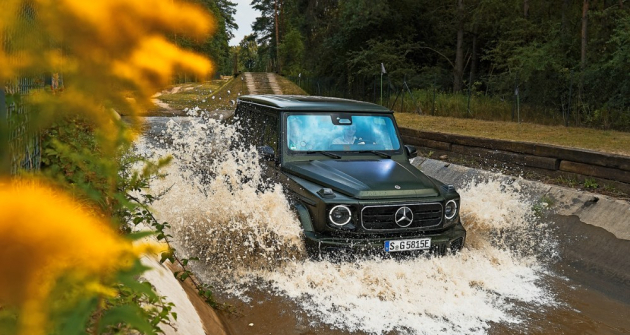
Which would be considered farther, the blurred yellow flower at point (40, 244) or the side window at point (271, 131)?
the side window at point (271, 131)

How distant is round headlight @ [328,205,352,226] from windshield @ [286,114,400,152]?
131 cm

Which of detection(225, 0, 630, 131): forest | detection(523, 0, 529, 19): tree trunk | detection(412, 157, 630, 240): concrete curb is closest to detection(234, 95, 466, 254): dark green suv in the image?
detection(412, 157, 630, 240): concrete curb

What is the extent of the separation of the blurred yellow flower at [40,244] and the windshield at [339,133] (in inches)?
228

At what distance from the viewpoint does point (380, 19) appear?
108 ft

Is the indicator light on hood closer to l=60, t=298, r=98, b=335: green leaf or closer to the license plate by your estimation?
the license plate

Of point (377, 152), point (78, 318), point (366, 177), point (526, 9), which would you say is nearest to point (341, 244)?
point (366, 177)

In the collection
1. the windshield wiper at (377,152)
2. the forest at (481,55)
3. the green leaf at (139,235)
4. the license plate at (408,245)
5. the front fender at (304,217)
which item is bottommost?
the license plate at (408,245)

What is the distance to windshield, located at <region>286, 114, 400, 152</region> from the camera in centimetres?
681

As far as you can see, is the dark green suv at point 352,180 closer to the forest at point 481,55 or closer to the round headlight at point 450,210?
the round headlight at point 450,210

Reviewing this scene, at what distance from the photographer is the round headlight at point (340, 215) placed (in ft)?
18.4

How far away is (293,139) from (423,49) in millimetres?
30149

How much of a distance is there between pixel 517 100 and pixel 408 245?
53.6 ft

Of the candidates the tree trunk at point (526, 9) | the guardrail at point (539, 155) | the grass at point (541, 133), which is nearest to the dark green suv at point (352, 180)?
the guardrail at point (539, 155)

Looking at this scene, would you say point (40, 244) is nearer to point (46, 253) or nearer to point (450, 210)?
point (46, 253)
